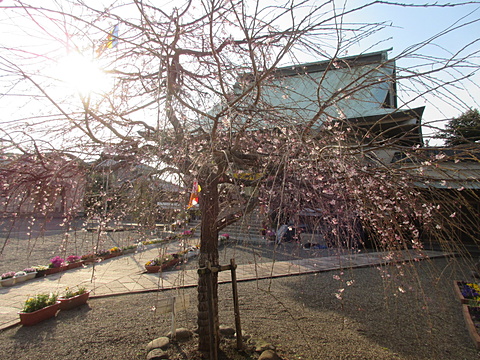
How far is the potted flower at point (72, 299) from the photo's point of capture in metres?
5.16

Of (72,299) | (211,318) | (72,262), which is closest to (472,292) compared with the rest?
(211,318)

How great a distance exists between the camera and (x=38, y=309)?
4.70 metres

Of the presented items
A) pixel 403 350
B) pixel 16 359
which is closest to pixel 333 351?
pixel 403 350

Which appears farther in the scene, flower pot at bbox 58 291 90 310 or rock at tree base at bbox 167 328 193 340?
flower pot at bbox 58 291 90 310

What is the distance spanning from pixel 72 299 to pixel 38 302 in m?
0.57

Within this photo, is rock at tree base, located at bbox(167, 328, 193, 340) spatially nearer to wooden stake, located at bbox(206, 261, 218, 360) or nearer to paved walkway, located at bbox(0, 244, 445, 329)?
paved walkway, located at bbox(0, 244, 445, 329)

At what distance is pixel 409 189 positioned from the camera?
208 centimetres

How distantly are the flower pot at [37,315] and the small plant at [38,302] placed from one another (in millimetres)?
68

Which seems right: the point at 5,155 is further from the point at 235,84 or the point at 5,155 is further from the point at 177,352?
the point at 177,352

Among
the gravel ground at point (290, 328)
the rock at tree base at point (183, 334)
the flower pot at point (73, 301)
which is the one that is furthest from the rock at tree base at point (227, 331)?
the flower pot at point (73, 301)

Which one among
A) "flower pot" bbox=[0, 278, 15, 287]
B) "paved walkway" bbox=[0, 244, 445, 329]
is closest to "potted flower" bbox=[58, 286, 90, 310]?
"paved walkway" bbox=[0, 244, 445, 329]

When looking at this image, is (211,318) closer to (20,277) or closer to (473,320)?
(473,320)

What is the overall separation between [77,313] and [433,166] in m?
5.78

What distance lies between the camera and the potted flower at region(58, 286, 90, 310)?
16.9 ft
